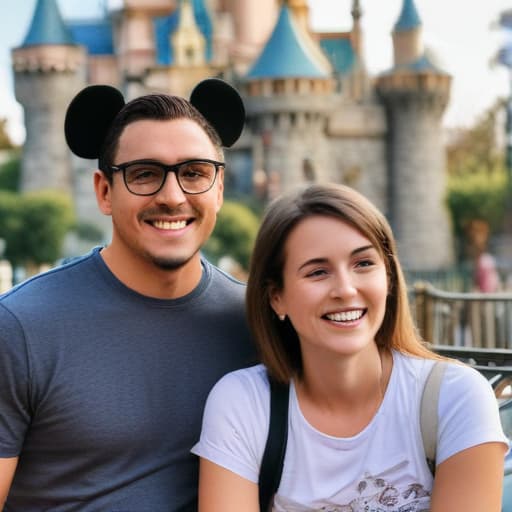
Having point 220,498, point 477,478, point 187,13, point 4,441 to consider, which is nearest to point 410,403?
point 477,478

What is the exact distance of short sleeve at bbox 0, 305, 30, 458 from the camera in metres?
1.68

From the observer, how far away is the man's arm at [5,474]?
170 cm

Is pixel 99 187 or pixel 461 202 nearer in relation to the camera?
pixel 99 187

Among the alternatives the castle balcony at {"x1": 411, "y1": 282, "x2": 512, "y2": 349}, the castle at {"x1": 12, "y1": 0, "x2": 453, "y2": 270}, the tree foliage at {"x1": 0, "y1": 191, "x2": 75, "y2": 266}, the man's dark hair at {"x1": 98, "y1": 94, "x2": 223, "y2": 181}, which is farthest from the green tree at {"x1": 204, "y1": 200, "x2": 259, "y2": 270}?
the man's dark hair at {"x1": 98, "y1": 94, "x2": 223, "y2": 181}

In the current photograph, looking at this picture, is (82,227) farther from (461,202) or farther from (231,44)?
(461,202)

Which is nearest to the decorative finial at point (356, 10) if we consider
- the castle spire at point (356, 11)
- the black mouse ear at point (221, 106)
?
the castle spire at point (356, 11)

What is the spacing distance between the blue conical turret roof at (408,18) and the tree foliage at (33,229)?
11.2m

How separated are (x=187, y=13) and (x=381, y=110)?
590cm

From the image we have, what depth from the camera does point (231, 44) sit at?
89.0 feet

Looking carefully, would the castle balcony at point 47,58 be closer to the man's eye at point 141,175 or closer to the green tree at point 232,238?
the green tree at point 232,238

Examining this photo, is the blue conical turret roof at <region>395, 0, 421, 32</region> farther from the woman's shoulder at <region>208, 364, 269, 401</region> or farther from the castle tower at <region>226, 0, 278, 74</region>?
the woman's shoulder at <region>208, 364, 269, 401</region>

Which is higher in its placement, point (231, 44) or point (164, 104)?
point (231, 44)

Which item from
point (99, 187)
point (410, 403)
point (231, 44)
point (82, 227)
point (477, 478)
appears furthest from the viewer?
point (231, 44)

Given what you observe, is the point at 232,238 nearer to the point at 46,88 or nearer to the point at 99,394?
the point at 46,88
